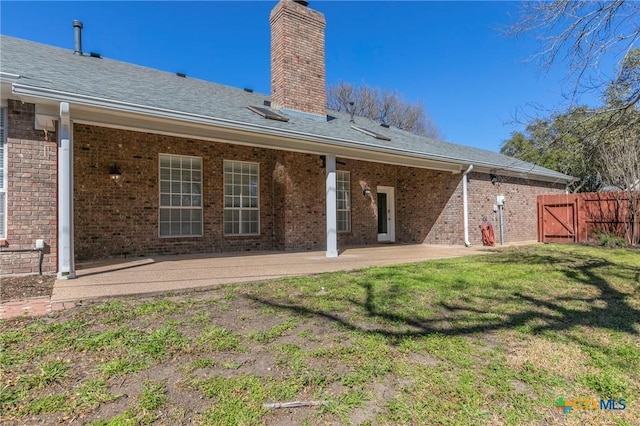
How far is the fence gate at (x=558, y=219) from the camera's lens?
13.8 metres

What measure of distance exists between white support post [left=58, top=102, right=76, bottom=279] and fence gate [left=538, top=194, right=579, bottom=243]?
1557 centimetres

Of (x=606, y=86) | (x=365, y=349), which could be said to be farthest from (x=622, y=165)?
(x=365, y=349)

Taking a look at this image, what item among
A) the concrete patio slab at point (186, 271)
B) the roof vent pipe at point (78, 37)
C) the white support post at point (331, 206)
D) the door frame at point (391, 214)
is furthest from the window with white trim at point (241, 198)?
the door frame at point (391, 214)

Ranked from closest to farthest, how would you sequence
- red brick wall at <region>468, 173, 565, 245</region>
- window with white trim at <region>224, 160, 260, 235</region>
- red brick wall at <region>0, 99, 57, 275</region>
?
red brick wall at <region>0, 99, 57, 275</region>
window with white trim at <region>224, 160, 260, 235</region>
red brick wall at <region>468, 173, 565, 245</region>

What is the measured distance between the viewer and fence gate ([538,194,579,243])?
45.1ft

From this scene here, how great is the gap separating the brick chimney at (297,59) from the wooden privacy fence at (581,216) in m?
9.97

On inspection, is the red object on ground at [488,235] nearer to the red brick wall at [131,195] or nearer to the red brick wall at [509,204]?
the red brick wall at [509,204]

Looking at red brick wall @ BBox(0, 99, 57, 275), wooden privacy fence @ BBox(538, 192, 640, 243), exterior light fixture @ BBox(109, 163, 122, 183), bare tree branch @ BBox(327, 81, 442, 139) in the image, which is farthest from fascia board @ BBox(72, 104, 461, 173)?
bare tree branch @ BBox(327, 81, 442, 139)

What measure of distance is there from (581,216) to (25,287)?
→ 53.0 ft

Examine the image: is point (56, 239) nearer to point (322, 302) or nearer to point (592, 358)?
point (322, 302)

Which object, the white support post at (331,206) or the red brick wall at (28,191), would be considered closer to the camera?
the red brick wall at (28,191)

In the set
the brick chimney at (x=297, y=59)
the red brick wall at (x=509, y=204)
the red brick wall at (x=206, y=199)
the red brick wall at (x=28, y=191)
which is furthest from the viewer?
the red brick wall at (x=509, y=204)

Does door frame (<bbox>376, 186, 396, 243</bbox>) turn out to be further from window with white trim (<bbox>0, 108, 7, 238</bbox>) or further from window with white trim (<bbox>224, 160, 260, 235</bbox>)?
window with white trim (<bbox>0, 108, 7, 238</bbox>)

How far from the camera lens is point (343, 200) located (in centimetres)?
1265
